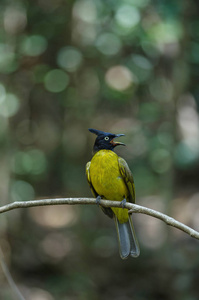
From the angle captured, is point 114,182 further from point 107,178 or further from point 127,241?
point 127,241

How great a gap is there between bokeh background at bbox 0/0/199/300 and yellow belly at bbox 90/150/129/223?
2.04 meters

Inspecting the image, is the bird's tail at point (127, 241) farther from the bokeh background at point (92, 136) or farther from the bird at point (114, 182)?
the bokeh background at point (92, 136)

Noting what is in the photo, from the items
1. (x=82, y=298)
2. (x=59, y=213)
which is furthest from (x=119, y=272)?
(x=59, y=213)

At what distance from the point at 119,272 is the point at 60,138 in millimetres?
2958

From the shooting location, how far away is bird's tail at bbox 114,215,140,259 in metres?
3.37

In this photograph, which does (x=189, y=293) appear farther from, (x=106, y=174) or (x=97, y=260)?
(x=106, y=174)

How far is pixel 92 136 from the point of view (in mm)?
7098

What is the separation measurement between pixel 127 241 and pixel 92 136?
148 inches

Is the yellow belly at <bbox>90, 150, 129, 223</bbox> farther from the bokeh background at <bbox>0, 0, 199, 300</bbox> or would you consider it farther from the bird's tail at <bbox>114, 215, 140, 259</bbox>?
the bokeh background at <bbox>0, 0, 199, 300</bbox>

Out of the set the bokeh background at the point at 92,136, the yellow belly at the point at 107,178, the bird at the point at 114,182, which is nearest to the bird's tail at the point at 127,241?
the bird at the point at 114,182

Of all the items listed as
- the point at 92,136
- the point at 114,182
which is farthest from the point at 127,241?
the point at 92,136

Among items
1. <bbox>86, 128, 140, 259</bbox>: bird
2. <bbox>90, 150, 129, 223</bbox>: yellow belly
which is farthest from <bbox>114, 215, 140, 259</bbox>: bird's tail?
<bbox>90, 150, 129, 223</bbox>: yellow belly

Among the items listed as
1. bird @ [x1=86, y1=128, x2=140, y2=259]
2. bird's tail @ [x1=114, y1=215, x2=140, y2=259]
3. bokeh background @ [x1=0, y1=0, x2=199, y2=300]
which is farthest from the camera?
bokeh background @ [x1=0, y1=0, x2=199, y2=300]

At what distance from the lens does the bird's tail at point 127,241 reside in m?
3.37
